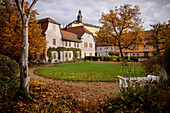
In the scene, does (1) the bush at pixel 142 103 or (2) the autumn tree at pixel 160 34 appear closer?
(1) the bush at pixel 142 103

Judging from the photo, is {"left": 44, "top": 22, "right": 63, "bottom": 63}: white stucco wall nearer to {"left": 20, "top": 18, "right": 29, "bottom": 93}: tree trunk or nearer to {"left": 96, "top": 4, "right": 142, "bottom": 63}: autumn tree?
{"left": 96, "top": 4, "right": 142, "bottom": 63}: autumn tree

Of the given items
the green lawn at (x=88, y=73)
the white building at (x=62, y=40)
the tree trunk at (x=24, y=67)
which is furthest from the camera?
the white building at (x=62, y=40)

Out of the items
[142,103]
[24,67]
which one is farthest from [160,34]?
[24,67]

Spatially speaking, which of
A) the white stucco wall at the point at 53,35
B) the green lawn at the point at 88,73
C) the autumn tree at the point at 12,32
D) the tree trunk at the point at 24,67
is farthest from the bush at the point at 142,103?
the white stucco wall at the point at 53,35

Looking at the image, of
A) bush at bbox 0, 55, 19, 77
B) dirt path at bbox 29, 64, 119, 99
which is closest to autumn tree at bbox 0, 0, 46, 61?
bush at bbox 0, 55, 19, 77

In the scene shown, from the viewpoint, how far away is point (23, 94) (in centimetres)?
451

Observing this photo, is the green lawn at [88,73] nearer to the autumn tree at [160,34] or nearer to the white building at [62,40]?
the white building at [62,40]

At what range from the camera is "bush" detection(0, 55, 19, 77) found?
14.8 ft

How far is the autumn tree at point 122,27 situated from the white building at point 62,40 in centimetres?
1058

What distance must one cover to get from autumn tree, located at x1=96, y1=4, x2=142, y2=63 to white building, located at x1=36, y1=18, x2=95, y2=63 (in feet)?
34.7

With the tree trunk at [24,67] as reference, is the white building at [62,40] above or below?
above

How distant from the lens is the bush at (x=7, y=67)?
4504 millimetres

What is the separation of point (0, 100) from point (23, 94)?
74 centimetres

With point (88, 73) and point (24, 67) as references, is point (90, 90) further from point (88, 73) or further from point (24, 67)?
point (88, 73)
